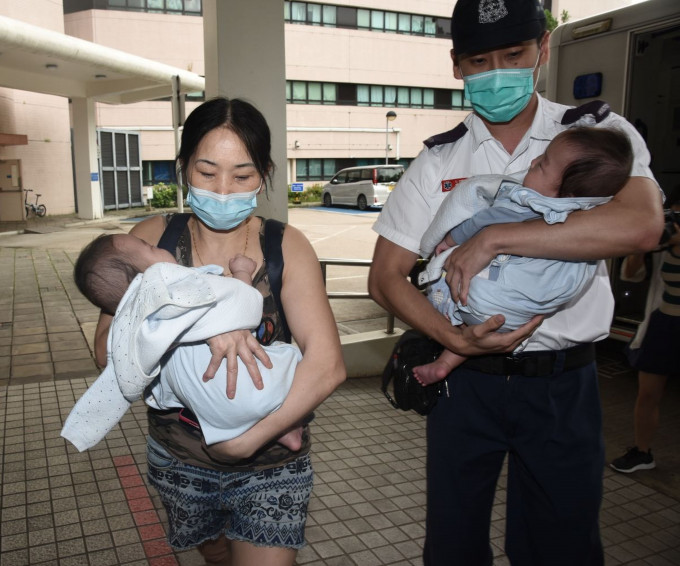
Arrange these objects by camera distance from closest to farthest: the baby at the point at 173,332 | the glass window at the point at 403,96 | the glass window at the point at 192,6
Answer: the baby at the point at 173,332 → the glass window at the point at 192,6 → the glass window at the point at 403,96

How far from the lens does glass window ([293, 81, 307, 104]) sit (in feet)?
109

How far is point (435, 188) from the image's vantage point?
2.15m

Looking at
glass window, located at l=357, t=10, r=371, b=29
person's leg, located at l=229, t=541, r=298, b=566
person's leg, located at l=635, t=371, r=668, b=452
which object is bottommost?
person's leg, located at l=635, t=371, r=668, b=452

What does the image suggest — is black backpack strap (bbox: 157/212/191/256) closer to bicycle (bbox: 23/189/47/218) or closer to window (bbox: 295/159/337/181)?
bicycle (bbox: 23/189/47/218)

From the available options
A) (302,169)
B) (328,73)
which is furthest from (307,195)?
(328,73)

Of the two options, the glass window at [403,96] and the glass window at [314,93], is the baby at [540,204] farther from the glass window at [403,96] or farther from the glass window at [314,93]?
the glass window at [403,96]

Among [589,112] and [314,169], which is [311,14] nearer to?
[314,169]

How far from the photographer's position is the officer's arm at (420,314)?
5.96 feet

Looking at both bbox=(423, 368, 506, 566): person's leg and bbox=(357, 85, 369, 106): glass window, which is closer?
bbox=(423, 368, 506, 566): person's leg

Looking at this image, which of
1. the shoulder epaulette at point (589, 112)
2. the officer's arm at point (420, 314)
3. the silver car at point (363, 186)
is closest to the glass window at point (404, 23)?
the silver car at point (363, 186)

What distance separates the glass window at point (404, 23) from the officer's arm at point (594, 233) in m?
37.5

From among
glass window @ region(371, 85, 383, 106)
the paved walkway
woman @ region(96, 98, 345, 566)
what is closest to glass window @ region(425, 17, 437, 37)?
glass window @ region(371, 85, 383, 106)

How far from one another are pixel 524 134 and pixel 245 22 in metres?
3.21

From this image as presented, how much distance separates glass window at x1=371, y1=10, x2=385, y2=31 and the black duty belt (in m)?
36.3
